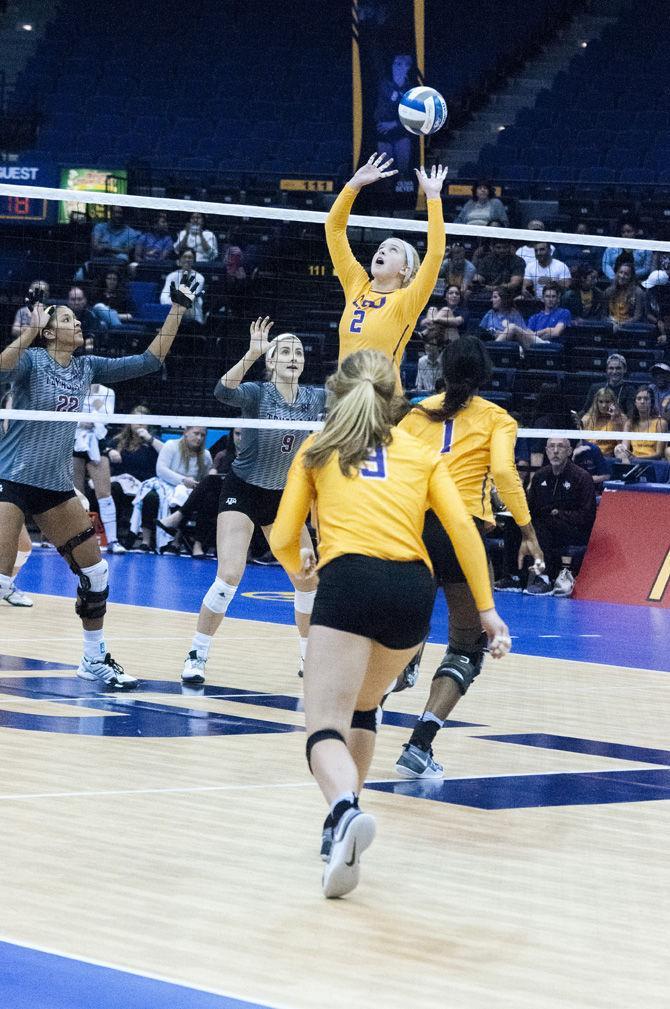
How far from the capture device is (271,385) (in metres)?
9.30

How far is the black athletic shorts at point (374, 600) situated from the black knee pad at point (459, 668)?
5.98 feet

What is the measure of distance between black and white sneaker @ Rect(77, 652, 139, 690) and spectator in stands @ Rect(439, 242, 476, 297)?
778 centimetres

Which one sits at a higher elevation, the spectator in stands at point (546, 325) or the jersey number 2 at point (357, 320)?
the spectator in stands at point (546, 325)

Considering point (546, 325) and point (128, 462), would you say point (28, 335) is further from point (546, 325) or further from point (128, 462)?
point (128, 462)

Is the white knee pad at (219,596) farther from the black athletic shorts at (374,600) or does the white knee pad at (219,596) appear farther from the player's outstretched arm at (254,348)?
the black athletic shorts at (374,600)

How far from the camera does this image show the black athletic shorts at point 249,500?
877cm

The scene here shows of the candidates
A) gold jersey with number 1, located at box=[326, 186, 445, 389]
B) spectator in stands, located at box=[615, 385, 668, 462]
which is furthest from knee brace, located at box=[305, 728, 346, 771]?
spectator in stands, located at box=[615, 385, 668, 462]

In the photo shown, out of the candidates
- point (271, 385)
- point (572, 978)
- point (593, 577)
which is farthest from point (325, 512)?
point (593, 577)

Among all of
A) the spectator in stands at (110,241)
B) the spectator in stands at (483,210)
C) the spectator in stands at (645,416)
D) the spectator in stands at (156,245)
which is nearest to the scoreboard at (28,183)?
the spectator in stands at (156,245)

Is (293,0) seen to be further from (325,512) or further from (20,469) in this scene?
(325,512)

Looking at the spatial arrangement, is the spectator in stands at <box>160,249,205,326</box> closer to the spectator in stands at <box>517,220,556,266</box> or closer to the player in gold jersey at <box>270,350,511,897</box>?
the spectator in stands at <box>517,220,556,266</box>

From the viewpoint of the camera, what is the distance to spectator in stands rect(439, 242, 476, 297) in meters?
15.8

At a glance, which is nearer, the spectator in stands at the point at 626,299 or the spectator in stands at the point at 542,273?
the spectator in stands at the point at 542,273

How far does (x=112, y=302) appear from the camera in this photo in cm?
1648
